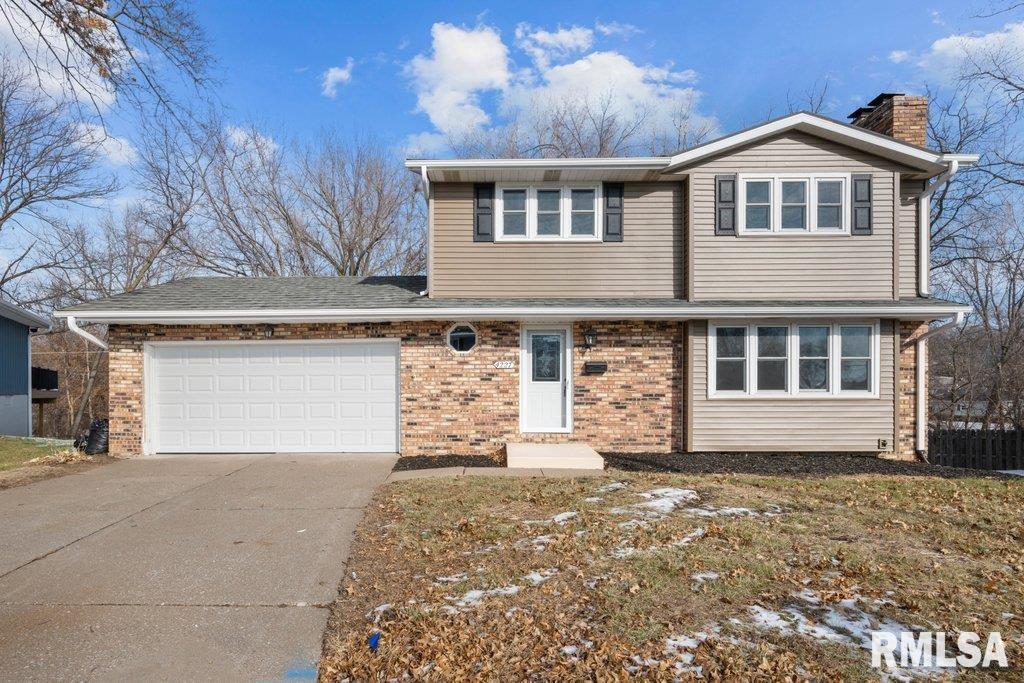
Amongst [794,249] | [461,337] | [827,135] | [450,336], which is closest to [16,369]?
[450,336]

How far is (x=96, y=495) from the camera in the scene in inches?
278

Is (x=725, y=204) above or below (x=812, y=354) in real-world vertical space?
above

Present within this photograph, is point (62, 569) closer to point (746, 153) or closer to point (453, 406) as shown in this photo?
point (453, 406)

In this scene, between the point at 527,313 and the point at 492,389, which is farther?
the point at 492,389

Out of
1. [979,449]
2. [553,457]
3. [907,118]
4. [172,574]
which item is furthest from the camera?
[979,449]

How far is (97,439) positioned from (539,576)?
941 cm

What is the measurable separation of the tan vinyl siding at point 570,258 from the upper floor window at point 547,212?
0.21m

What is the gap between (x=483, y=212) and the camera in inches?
393

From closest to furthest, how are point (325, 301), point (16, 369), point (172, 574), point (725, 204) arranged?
point (172, 574) < point (725, 204) < point (325, 301) < point (16, 369)

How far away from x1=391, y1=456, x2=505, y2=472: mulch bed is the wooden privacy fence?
924 centimetres

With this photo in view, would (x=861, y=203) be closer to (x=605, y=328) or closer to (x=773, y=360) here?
(x=773, y=360)

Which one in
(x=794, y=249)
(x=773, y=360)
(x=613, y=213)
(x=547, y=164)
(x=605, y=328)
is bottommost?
(x=773, y=360)

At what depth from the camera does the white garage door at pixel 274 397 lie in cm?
984

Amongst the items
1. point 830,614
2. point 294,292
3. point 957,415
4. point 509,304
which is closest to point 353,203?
point 294,292
